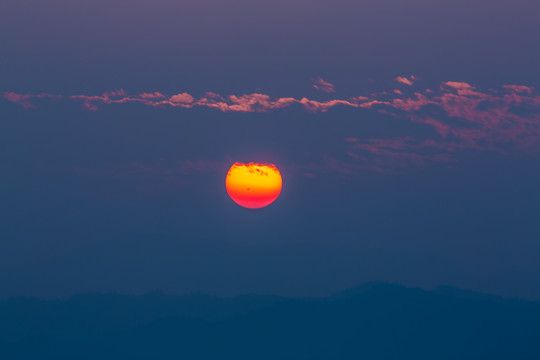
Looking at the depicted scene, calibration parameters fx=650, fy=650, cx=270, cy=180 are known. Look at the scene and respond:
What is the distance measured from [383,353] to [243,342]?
1440cm

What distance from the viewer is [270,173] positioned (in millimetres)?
42344

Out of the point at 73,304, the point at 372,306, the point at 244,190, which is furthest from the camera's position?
the point at 372,306

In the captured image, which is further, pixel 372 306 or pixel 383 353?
pixel 372 306

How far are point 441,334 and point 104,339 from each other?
112ft

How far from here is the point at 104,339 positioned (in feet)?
213

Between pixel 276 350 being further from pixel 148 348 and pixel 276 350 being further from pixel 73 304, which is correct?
pixel 73 304

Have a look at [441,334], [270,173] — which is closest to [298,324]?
[441,334]

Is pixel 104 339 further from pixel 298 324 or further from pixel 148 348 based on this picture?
pixel 298 324

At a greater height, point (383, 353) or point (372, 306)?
point (372, 306)

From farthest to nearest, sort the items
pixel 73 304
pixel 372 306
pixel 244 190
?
pixel 372 306, pixel 73 304, pixel 244 190

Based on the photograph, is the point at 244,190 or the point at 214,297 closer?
the point at 244,190

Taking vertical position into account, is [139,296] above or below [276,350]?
above

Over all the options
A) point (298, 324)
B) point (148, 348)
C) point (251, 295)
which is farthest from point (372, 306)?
point (148, 348)

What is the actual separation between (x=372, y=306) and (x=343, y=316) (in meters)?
3.95
